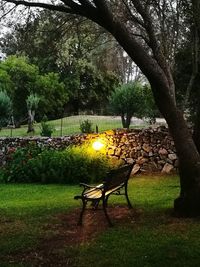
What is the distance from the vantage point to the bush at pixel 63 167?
14.7m

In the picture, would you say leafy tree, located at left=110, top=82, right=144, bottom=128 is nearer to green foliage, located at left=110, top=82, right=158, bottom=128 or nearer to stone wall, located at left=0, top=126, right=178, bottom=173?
green foliage, located at left=110, top=82, right=158, bottom=128

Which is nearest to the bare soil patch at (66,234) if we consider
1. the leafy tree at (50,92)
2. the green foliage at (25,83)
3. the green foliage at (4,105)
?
the green foliage at (4,105)

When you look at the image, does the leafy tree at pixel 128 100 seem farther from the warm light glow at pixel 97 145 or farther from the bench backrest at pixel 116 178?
the bench backrest at pixel 116 178

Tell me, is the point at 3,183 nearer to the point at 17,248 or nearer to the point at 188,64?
the point at 188,64

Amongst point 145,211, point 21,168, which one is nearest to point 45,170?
point 21,168

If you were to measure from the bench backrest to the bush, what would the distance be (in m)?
5.07

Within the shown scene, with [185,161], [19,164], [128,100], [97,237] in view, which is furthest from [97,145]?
[97,237]

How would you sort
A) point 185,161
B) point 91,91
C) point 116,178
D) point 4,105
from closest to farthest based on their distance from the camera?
point 185,161 < point 116,178 < point 4,105 < point 91,91

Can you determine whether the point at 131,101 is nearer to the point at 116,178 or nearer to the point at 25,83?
the point at 25,83

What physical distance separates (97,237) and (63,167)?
7.75 meters

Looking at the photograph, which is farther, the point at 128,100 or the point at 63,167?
the point at 128,100

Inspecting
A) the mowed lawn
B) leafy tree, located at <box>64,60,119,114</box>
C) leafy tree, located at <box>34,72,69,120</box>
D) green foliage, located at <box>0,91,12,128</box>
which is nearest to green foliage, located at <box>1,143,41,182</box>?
the mowed lawn

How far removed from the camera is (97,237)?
719cm

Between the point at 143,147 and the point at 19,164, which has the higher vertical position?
the point at 143,147
